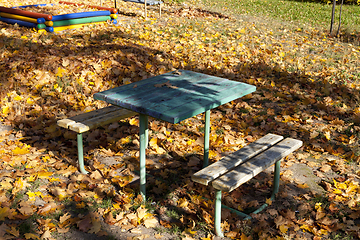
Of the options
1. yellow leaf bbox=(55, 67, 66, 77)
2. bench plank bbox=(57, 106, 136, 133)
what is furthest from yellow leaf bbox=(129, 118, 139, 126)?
yellow leaf bbox=(55, 67, 66, 77)

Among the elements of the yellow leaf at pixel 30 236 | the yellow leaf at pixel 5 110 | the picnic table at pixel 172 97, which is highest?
the picnic table at pixel 172 97

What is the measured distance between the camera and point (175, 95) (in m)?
3.26

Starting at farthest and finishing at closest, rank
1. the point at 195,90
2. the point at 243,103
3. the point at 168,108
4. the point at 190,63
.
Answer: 1. the point at 190,63
2. the point at 243,103
3. the point at 195,90
4. the point at 168,108

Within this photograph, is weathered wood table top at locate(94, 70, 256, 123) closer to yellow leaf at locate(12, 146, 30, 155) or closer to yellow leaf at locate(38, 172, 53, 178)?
yellow leaf at locate(38, 172, 53, 178)

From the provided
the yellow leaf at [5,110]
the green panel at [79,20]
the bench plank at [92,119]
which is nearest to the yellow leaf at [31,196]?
the bench plank at [92,119]

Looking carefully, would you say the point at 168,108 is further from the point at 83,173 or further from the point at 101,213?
the point at 83,173

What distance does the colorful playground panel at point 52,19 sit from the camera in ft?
26.8

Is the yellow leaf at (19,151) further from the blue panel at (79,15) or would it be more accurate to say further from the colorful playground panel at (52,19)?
the blue panel at (79,15)

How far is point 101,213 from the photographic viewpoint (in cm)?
310

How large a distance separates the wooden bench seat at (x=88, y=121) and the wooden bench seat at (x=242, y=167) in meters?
1.30

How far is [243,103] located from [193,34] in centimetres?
367

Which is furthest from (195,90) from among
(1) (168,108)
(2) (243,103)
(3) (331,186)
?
(2) (243,103)

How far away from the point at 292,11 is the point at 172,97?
13544 millimetres

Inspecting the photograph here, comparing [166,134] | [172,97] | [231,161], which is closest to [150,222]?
[231,161]
